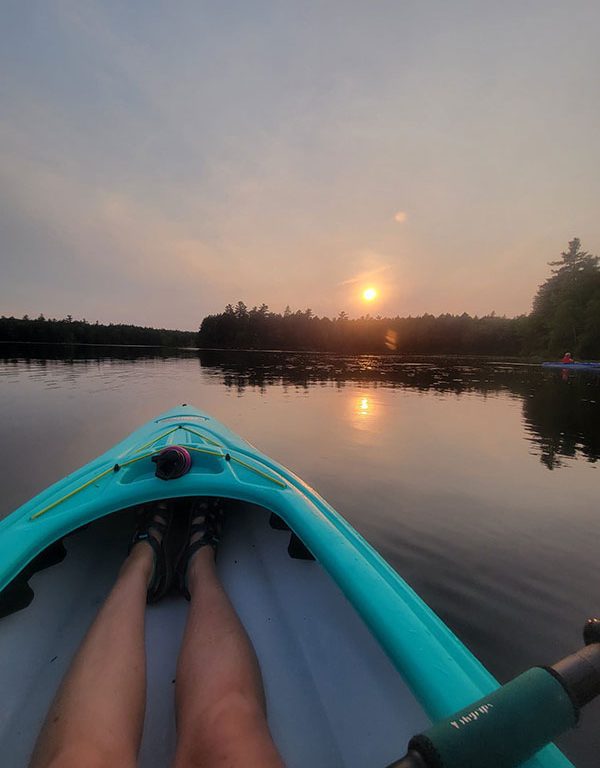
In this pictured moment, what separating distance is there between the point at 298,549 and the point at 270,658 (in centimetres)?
77

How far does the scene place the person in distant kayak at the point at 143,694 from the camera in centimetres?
115

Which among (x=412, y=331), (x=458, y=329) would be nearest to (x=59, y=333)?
(x=412, y=331)

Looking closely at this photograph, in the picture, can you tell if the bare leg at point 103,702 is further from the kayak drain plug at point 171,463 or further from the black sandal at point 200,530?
the kayak drain plug at point 171,463

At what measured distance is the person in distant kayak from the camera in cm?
115

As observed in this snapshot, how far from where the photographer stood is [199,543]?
247 cm

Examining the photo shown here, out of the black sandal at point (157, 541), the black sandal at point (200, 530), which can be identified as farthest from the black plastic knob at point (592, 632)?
the black sandal at point (157, 541)

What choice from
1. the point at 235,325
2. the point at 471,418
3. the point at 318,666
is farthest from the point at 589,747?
the point at 235,325

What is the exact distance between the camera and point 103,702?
1.30 metres

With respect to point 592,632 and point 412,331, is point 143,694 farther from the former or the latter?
point 412,331

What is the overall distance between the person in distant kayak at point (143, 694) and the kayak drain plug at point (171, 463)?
0.58m

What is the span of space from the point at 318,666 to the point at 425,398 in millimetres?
12365

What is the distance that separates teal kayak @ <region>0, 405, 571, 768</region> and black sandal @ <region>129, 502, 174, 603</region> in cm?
27

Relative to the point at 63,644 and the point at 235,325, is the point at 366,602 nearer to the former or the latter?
the point at 63,644

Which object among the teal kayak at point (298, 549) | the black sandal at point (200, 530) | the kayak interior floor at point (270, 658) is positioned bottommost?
the kayak interior floor at point (270, 658)
